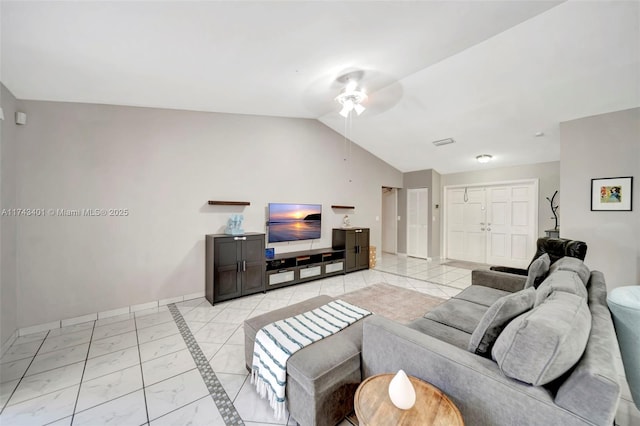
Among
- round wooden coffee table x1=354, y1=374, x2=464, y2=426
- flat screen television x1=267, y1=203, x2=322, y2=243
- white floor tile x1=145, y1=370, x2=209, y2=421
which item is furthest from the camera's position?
flat screen television x1=267, y1=203, x2=322, y2=243

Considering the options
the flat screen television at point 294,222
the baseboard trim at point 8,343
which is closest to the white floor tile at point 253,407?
the baseboard trim at point 8,343

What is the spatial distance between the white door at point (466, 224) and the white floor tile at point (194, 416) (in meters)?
6.52

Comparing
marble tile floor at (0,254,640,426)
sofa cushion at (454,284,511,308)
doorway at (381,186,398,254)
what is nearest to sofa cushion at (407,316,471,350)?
sofa cushion at (454,284,511,308)

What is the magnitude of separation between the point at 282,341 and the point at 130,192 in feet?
9.70

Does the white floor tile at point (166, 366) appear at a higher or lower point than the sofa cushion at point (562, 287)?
lower

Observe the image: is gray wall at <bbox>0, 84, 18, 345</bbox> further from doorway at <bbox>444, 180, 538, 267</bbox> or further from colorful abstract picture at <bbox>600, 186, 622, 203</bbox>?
doorway at <bbox>444, 180, 538, 267</bbox>

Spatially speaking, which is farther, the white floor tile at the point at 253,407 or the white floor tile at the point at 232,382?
the white floor tile at the point at 232,382

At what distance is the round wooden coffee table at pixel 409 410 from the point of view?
997 millimetres

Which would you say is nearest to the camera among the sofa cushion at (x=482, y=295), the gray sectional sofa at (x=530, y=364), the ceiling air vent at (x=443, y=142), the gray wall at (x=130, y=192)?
the gray sectional sofa at (x=530, y=364)

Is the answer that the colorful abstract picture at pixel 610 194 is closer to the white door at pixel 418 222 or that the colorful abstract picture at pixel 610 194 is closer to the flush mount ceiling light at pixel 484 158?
the flush mount ceiling light at pixel 484 158

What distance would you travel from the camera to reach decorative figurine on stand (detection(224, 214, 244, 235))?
12.3 feet

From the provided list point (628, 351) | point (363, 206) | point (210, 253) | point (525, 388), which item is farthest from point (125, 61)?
point (363, 206)

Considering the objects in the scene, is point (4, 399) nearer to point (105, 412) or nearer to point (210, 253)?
point (105, 412)

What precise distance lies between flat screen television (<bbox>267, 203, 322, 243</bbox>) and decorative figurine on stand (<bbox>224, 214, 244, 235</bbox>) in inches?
26.6
